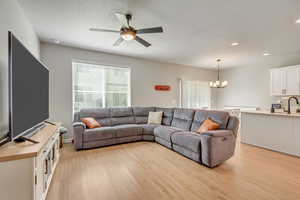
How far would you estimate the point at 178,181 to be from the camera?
2.11 metres

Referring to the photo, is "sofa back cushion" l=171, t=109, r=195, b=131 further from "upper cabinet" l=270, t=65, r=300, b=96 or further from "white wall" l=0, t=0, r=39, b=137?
"upper cabinet" l=270, t=65, r=300, b=96

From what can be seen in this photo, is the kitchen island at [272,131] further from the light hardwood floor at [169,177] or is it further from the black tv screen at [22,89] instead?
the black tv screen at [22,89]

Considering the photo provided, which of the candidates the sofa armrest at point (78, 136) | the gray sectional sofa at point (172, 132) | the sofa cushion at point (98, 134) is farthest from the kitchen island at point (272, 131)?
the sofa armrest at point (78, 136)

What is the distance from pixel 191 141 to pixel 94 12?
2.93 meters

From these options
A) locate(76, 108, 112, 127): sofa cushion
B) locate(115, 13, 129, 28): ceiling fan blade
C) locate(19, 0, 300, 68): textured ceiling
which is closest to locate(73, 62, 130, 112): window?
locate(76, 108, 112, 127): sofa cushion

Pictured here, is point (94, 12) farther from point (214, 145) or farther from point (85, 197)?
point (214, 145)

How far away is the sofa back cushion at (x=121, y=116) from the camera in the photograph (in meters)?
4.30

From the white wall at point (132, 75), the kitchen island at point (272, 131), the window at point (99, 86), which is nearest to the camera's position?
the kitchen island at point (272, 131)

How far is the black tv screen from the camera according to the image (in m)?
1.34

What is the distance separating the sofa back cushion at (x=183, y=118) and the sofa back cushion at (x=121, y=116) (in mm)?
1365

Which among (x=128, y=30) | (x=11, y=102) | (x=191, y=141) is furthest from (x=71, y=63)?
(x=191, y=141)

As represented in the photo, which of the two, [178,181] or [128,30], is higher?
[128,30]

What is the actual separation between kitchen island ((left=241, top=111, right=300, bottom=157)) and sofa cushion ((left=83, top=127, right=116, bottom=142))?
367cm

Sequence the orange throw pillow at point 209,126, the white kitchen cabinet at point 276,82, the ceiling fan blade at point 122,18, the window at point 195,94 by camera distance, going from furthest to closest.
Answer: the window at point 195,94 → the white kitchen cabinet at point 276,82 → the orange throw pillow at point 209,126 → the ceiling fan blade at point 122,18
